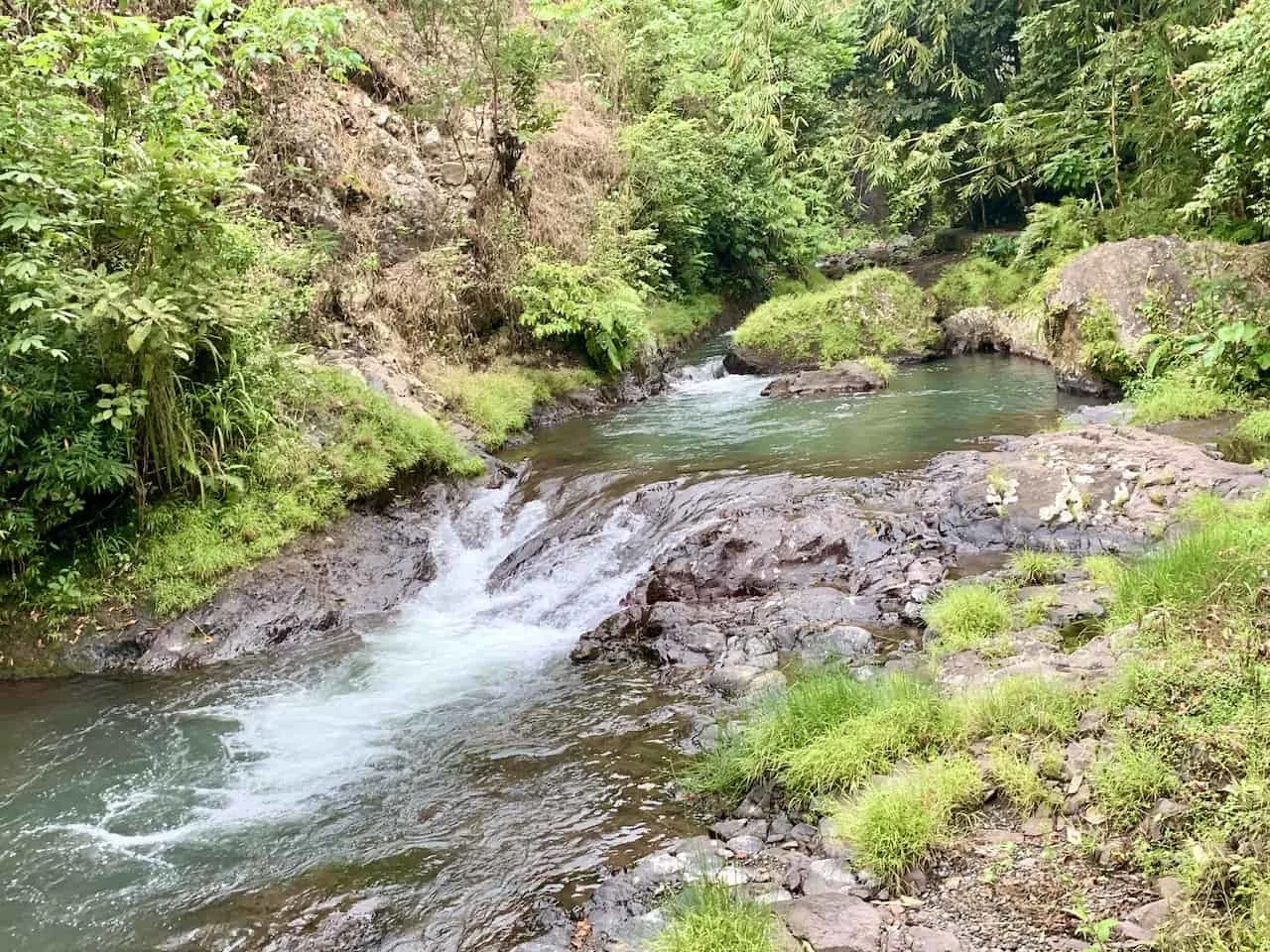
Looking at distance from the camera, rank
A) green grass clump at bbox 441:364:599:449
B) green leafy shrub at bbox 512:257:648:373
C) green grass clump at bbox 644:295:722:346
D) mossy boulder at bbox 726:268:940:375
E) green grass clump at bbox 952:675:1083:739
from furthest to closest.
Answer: green grass clump at bbox 644:295:722:346
mossy boulder at bbox 726:268:940:375
green leafy shrub at bbox 512:257:648:373
green grass clump at bbox 441:364:599:449
green grass clump at bbox 952:675:1083:739

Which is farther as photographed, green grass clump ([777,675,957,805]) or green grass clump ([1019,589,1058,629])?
green grass clump ([1019,589,1058,629])

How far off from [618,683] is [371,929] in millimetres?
2797

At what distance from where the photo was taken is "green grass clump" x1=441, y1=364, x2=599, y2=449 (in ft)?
43.1

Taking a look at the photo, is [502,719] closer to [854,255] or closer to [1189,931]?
[1189,931]

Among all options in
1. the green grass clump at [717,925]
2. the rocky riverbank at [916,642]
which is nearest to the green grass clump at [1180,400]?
the rocky riverbank at [916,642]

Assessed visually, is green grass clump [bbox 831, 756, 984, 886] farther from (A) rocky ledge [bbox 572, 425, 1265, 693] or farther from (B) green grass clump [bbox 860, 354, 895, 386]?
(B) green grass clump [bbox 860, 354, 895, 386]

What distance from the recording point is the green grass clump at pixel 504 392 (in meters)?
13.1

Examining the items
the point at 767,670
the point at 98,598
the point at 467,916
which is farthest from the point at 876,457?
the point at 98,598

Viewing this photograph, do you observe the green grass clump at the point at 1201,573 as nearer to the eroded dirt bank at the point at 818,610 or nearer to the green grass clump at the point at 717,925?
the eroded dirt bank at the point at 818,610

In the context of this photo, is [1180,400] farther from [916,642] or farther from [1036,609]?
A: [916,642]

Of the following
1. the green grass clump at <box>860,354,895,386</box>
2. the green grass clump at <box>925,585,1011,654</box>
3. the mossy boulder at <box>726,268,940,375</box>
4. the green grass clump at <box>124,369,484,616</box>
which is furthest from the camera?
the mossy boulder at <box>726,268,940,375</box>

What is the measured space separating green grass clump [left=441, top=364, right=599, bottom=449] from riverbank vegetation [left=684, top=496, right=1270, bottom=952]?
875cm

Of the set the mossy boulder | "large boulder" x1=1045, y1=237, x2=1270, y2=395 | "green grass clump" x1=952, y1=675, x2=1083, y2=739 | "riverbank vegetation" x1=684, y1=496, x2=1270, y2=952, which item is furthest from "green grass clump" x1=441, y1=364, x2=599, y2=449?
"green grass clump" x1=952, y1=675, x2=1083, y2=739

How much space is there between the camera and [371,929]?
4.12 metres
